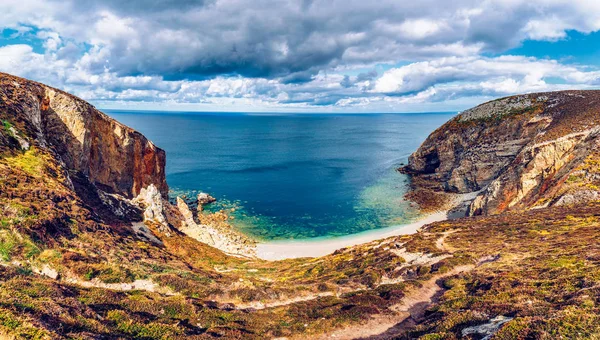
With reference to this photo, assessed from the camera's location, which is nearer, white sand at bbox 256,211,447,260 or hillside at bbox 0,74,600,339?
hillside at bbox 0,74,600,339

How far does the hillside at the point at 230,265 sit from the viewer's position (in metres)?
13.0

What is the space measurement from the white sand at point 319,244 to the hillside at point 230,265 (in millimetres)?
3884

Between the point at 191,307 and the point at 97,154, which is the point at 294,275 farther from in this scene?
the point at 97,154

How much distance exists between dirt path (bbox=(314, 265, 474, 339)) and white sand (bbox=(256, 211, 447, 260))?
29.3 m

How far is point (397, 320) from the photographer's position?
57.3 feet

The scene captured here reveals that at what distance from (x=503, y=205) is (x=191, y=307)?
5309cm

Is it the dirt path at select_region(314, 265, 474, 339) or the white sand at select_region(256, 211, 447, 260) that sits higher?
the dirt path at select_region(314, 265, 474, 339)

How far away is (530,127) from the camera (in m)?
78.3

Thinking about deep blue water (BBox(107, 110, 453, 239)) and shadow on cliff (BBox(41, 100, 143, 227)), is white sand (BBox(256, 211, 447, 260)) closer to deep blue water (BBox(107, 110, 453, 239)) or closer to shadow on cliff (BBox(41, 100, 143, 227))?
deep blue water (BBox(107, 110, 453, 239))

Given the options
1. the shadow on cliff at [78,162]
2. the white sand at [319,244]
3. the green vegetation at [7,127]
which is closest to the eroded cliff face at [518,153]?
the white sand at [319,244]

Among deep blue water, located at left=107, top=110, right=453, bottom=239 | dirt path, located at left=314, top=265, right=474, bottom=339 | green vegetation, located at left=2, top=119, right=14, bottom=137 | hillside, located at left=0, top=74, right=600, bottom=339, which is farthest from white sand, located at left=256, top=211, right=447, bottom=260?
green vegetation, located at left=2, top=119, right=14, bottom=137

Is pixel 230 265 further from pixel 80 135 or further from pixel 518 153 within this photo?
pixel 518 153

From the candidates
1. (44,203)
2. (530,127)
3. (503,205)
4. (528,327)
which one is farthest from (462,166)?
(44,203)

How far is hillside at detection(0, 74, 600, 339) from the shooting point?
13.0 meters
